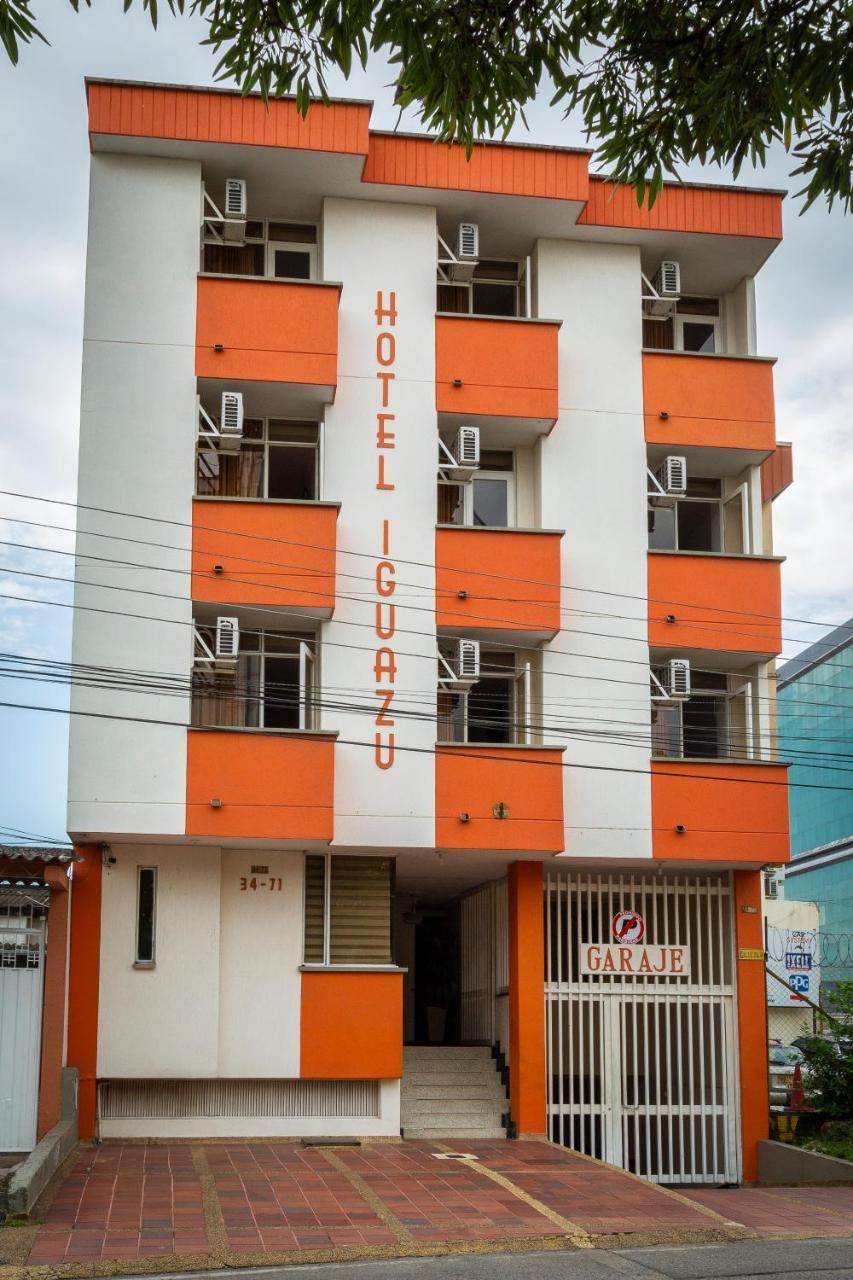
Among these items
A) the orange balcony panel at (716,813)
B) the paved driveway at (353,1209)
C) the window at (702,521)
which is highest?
the window at (702,521)

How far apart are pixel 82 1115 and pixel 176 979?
77.0 inches

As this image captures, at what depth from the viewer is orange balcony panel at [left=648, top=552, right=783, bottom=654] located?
843 inches

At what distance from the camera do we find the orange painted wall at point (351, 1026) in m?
19.4

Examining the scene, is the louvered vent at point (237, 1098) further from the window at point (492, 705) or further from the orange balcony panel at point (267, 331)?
the orange balcony panel at point (267, 331)

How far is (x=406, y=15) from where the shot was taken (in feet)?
23.6

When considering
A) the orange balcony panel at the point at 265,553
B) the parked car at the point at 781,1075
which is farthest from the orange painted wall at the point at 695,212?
the parked car at the point at 781,1075

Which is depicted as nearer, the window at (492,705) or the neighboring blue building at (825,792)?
the window at (492,705)

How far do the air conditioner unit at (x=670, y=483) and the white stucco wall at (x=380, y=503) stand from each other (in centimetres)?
336

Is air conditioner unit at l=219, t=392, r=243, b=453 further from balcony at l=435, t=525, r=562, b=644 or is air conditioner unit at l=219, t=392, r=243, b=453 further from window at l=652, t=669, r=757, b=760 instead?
window at l=652, t=669, r=757, b=760

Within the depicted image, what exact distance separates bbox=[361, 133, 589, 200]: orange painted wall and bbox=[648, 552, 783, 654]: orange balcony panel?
212 inches

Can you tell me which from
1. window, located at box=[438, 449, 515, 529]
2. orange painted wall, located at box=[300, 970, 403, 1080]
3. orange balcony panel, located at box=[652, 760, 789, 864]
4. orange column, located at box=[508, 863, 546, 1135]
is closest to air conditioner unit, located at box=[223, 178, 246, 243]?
window, located at box=[438, 449, 515, 529]

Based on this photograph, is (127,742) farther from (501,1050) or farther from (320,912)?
(501,1050)

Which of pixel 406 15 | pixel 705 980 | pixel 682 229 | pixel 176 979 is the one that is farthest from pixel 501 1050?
pixel 406 15

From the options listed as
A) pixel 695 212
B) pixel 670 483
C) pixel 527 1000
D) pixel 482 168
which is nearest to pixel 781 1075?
pixel 527 1000
